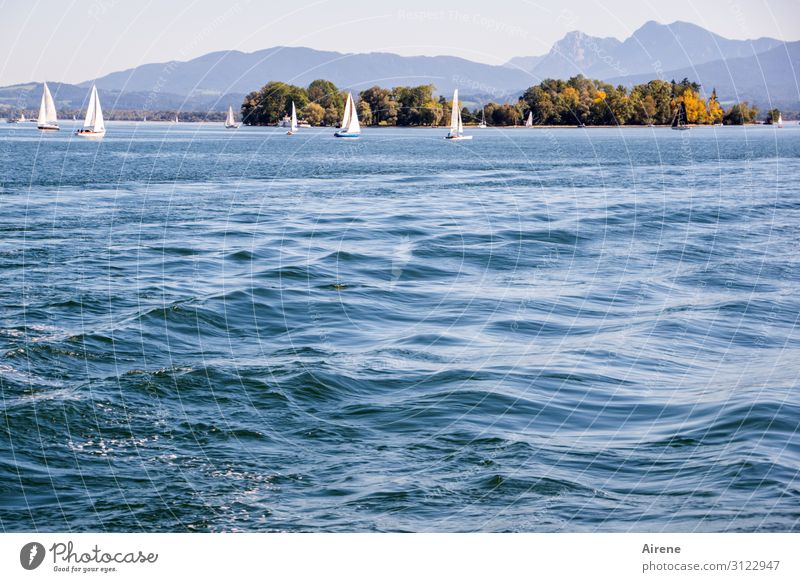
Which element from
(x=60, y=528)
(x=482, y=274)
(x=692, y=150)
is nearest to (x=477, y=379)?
(x=60, y=528)

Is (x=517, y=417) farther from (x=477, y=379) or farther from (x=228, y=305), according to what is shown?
(x=228, y=305)

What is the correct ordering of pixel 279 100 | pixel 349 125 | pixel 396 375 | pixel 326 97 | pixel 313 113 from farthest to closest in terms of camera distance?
1. pixel 313 113
2. pixel 326 97
3. pixel 279 100
4. pixel 349 125
5. pixel 396 375

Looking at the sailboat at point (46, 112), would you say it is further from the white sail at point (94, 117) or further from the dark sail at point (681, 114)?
the dark sail at point (681, 114)

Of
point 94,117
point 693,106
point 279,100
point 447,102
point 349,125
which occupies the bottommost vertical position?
point 349,125

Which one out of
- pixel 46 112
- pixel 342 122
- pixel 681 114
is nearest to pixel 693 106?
pixel 681 114

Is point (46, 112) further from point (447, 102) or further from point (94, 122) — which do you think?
point (447, 102)

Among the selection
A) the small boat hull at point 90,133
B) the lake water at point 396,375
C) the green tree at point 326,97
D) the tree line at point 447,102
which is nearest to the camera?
the lake water at point 396,375

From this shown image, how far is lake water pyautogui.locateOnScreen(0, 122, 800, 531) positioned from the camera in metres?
11.5

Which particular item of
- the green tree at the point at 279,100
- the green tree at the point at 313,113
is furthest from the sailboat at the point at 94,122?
the green tree at the point at 313,113

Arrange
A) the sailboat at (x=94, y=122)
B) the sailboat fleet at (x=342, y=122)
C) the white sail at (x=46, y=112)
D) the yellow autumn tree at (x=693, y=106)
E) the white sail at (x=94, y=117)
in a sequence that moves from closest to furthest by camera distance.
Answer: the sailboat fleet at (x=342, y=122) → the white sail at (x=94, y=117) → the sailboat at (x=94, y=122) → the yellow autumn tree at (x=693, y=106) → the white sail at (x=46, y=112)

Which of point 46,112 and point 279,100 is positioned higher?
point 279,100

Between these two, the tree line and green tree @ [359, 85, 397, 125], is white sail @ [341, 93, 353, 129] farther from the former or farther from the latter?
green tree @ [359, 85, 397, 125]

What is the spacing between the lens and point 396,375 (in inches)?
662

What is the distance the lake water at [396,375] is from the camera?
11.5m
